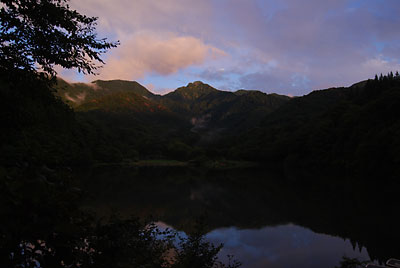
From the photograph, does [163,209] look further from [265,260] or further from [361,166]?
[361,166]

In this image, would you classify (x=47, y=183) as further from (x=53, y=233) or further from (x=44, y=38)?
(x=44, y=38)

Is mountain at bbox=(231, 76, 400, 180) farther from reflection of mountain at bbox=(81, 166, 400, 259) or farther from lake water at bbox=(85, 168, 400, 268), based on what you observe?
lake water at bbox=(85, 168, 400, 268)

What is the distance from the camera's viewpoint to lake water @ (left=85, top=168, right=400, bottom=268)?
14.0 metres

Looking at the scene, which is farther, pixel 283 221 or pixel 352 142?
pixel 352 142

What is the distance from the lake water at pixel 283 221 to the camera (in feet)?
45.9

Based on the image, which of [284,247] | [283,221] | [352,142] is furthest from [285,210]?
[352,142]

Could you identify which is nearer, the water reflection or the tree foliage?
the tree foliage

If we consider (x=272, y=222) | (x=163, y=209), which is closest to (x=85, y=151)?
(x=163, y=209)

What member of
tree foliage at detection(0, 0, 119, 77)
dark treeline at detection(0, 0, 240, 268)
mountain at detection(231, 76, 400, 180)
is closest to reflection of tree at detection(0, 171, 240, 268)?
dark treeline at detection(0, 0, 240, 268)

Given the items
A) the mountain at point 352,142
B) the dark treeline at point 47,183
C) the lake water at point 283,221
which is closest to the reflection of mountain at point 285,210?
the lake water at point 283,221

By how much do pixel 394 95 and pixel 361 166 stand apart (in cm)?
1894

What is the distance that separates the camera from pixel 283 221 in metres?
21.6

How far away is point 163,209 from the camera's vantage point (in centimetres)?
2602

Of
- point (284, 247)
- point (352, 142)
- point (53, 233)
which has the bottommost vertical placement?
point (284, 247)
